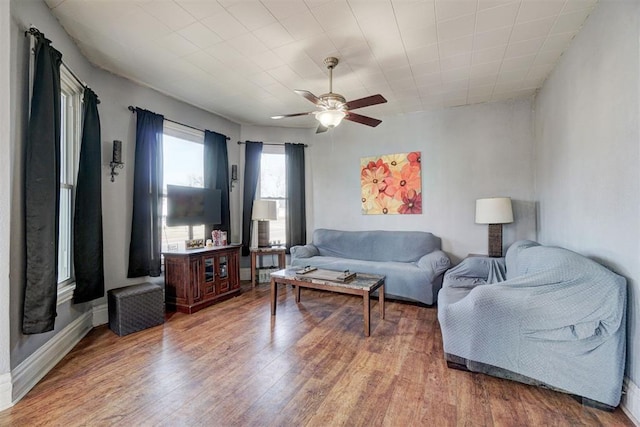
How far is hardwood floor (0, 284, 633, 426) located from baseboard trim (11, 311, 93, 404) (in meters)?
0.06

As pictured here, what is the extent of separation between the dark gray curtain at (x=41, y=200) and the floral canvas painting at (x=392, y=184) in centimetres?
403

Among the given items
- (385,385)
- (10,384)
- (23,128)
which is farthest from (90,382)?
(385,385)

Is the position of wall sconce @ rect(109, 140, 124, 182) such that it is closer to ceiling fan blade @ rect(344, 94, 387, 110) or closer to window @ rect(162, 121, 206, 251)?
window @ rect(162, 121, 206, 251)

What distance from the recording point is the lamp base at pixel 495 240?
3900mm

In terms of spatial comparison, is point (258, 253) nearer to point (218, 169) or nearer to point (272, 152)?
point (218, 169)

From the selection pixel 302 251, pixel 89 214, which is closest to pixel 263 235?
pixel 302 251

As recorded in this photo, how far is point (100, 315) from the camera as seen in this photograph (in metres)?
3.22

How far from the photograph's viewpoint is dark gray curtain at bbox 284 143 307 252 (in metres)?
5.30

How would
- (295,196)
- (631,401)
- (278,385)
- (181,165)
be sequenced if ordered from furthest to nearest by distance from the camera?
1. (295,196)
2. (181,165)
3. (278,385)
4. (631,401)

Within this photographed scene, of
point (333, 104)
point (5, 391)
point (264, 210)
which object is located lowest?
point (5, 391)

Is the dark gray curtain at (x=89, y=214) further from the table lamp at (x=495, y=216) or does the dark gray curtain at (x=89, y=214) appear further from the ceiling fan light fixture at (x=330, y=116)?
the table lamp at (x=495, y=216)

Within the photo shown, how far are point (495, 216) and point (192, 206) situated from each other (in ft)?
13.5

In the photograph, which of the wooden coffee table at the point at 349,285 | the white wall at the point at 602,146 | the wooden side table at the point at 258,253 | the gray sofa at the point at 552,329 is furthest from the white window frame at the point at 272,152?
the white wall at the point at 602,146

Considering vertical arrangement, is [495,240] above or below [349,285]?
above
